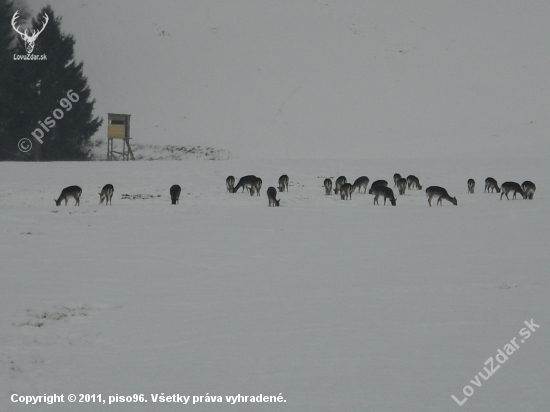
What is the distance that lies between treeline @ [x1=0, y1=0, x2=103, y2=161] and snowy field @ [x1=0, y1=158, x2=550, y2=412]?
997 inches

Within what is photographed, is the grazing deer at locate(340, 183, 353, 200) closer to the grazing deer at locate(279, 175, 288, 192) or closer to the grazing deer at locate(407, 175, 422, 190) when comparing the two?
the grazing deer at locate(279, 175, 288, 192)

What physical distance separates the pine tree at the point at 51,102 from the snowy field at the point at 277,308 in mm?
25262

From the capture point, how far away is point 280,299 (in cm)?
949

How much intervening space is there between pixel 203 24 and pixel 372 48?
19990 mm

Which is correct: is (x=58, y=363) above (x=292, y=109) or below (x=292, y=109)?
below

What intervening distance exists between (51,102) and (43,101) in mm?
532

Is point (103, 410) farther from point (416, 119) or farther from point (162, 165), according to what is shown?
point (416, 119)

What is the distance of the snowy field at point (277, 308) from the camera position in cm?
627

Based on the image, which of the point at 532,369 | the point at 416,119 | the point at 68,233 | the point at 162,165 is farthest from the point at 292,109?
the point at 532,369

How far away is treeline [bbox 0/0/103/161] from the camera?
141 ft

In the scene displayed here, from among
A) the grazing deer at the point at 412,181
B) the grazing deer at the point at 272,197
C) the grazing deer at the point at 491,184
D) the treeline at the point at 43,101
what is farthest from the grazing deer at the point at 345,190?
the treeline at the point at 43,101

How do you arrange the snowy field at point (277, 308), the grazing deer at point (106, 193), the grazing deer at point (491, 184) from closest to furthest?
the snowy field at point (277, 308) < the grazing deer at point (106, 193) < the grazing deer at point (491, 184)

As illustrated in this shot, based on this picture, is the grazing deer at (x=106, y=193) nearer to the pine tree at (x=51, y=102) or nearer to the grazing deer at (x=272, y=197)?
the grazing deer at (x=272, y=197)

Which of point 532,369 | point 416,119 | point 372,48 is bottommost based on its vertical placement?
point 532,369
